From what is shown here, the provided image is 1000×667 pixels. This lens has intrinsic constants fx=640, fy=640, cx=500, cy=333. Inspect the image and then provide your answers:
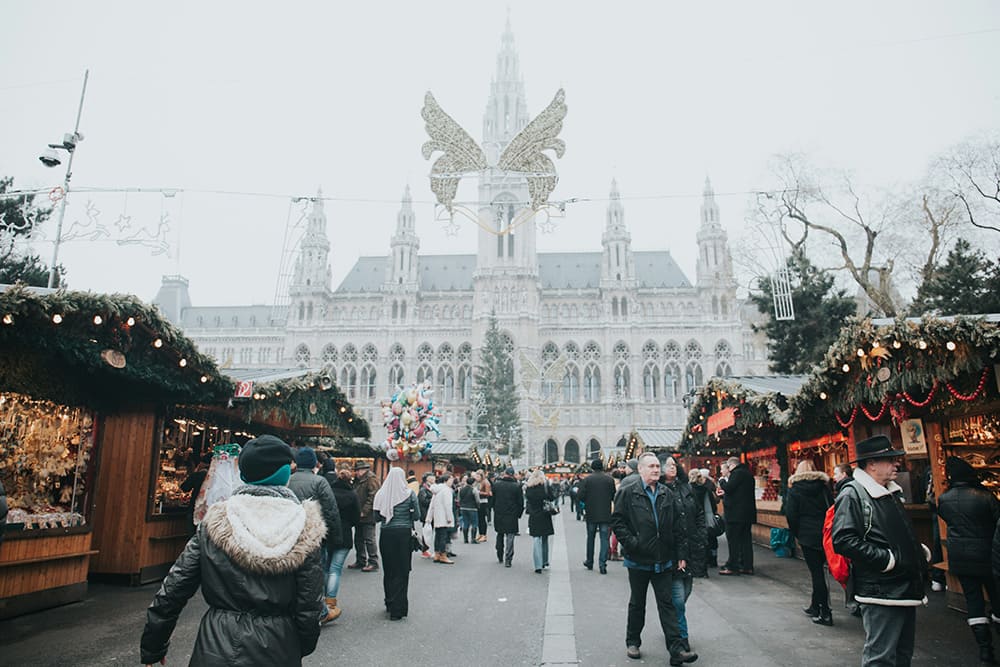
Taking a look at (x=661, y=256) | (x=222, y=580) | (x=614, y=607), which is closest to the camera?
(x=222, y=580)

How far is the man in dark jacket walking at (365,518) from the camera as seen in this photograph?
866 centimetres

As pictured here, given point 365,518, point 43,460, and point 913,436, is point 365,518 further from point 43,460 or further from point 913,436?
point 913,436

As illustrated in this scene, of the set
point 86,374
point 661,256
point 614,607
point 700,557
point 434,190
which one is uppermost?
point 661,256

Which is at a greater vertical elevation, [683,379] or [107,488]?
[683,379]

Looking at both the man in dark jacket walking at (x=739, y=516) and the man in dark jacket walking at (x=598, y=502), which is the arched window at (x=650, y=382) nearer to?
the man in dark jacket walking at (x=598, y=502)

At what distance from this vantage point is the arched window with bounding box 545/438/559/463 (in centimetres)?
5337

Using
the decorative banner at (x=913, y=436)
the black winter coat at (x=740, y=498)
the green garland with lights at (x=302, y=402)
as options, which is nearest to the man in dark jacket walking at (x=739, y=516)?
the black winter coat at (x=740, y=498)

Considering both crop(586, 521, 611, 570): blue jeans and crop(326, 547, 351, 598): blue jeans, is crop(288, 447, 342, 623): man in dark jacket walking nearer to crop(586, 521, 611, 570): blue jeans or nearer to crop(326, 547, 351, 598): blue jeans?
crop(326, 547, 351, 598): blue jeans

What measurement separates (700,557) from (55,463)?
6.62 metres

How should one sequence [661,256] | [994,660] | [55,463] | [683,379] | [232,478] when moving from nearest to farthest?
[994,660]
[55,463]
[232,478]
[683,379]
[661,256]

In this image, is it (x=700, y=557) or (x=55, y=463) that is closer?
(x=700, y=557)

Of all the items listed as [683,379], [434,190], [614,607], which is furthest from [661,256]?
[614,607]

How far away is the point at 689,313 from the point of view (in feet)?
180

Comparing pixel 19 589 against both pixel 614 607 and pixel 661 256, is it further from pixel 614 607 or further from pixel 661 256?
pixel 661 256
